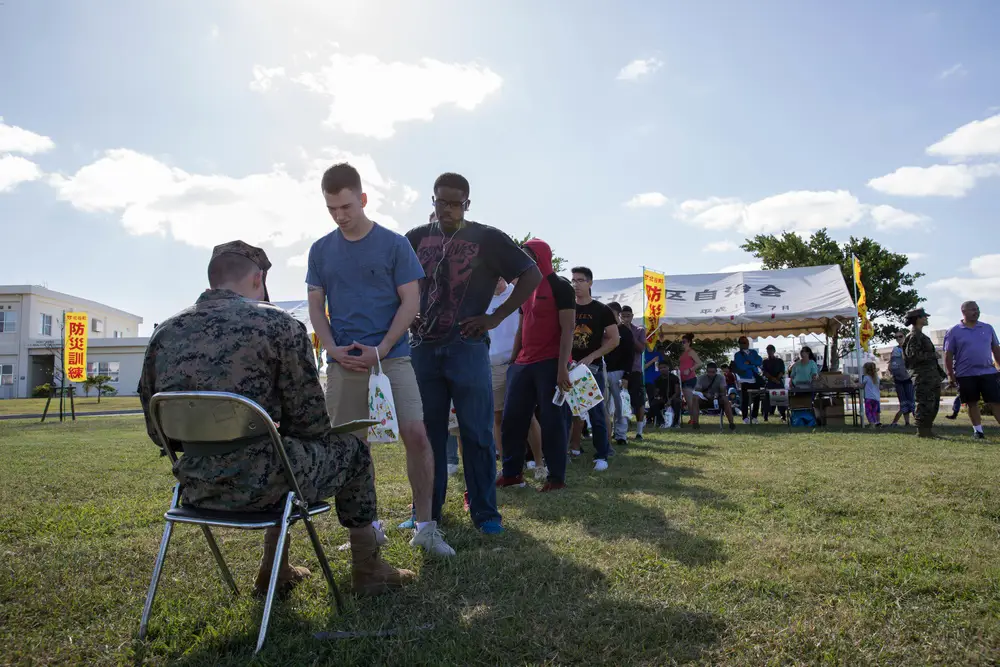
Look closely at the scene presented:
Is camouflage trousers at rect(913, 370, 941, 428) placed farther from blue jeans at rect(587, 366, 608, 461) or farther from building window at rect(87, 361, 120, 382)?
building window at rect(87, 361, 120, 382)

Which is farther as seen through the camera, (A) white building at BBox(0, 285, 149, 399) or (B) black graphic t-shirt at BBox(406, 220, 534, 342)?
(A) white building at BBox(0, 285, 149, 399)

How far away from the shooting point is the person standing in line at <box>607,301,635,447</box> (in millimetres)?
9497

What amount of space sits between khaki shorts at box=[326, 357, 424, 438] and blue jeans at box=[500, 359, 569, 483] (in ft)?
6.30

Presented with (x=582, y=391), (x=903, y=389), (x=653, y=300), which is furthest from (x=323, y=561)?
(x=653, y=300)

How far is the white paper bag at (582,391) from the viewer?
573 centimetres

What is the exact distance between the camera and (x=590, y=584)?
2.75 meters

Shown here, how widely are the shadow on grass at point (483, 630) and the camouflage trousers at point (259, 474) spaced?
44cm

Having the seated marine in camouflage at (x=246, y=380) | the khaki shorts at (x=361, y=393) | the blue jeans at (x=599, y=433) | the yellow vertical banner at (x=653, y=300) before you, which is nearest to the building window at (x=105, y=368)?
the yellow vertical banner at (x=653, y=300)

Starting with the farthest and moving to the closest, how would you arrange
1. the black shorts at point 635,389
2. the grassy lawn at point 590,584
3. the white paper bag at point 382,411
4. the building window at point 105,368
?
the building window at point 105,368
the black shorts at point 635,389
the white paper bag at point 382,411
the grassy lawn at point 590,584

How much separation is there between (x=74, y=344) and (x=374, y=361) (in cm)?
2339

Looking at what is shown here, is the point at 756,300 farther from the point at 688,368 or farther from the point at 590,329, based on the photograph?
the point at 590,329

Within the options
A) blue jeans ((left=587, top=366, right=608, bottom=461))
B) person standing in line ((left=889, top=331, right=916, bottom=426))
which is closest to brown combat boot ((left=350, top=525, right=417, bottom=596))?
blue jeans ((left=587, top=366, right=608, bottom=461))

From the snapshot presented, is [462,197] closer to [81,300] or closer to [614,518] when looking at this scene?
[614,518]

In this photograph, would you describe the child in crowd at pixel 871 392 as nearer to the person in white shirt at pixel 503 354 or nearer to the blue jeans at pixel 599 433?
the blue jeans at pixel 599 433
